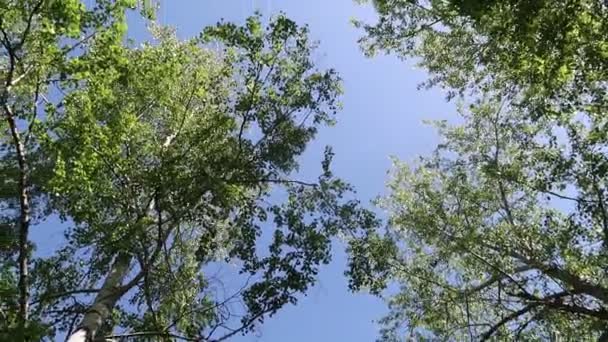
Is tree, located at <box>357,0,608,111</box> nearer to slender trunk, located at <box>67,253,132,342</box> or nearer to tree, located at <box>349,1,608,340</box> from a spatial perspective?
tree, located at <box>349,1,608,340</box>

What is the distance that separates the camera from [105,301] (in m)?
7.71

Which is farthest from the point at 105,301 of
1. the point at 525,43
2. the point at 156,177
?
the point at 525,43

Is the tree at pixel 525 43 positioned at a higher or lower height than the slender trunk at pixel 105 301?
higher

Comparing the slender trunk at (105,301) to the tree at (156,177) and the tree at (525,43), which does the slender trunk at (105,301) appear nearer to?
the tree at (156,177)

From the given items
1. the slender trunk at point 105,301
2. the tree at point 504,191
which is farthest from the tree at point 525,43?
the slender trunk at point 105,301

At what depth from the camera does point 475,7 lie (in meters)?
6.02

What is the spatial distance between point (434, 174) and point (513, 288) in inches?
132

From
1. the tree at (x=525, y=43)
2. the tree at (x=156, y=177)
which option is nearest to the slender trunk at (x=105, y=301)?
the tree at (x=156, y=177)

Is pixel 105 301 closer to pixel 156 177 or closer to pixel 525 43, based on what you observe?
pixel 156 177

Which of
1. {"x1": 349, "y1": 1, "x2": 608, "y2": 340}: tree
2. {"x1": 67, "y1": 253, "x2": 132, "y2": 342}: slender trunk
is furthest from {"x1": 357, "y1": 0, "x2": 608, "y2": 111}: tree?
{"x1": 67, "y1": 253, "x2": 132, "y2": 342}: slender trunk

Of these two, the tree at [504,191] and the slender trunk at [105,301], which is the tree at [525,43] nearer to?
the tree at [504,191]

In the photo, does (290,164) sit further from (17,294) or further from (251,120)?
(17,294)

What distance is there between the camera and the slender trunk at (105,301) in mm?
7039

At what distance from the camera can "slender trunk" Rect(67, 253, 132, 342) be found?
7.04 meters
